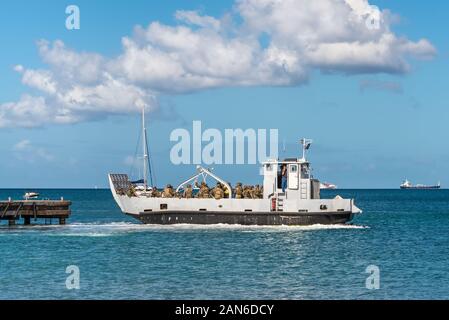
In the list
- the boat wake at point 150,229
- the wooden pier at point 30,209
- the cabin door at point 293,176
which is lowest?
the boat wake at point 150,229

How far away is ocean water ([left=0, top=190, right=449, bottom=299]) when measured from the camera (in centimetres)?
3438

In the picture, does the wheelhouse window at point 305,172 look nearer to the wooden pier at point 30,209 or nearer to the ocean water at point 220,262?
the ocean water at point 220,262

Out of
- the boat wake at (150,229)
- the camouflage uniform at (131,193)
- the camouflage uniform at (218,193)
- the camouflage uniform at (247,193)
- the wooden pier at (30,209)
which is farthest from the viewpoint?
the wooden pier at (30,209)

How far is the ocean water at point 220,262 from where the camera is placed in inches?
1353

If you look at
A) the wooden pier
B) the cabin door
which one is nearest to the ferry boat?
the cabin door

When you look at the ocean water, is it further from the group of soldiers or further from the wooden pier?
the group of soldiers

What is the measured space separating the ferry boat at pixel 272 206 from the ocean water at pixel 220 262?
3.35ft

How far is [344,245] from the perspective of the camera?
53000 millimetres

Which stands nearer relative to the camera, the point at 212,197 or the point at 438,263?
the point at 438,263

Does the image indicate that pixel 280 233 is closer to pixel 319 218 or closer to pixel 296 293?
pixel 319 218

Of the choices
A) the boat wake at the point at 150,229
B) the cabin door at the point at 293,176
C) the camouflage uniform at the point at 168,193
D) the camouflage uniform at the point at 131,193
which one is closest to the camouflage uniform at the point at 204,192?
the camouflage uniform at the point at 168,193

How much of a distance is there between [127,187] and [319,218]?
18354 millimetres

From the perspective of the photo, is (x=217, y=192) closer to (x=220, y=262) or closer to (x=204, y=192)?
(x=204, y=192)
